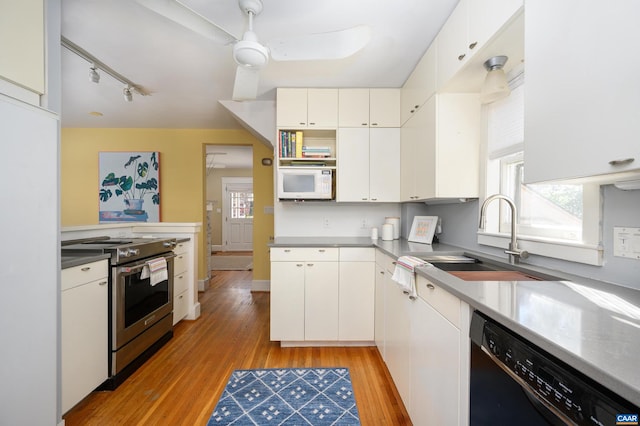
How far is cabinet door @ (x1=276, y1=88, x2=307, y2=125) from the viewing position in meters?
2.71

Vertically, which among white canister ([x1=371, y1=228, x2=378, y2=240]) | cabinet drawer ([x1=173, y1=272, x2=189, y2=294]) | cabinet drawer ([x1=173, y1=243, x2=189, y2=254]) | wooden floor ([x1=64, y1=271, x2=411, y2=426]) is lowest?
wooden floor ([x1=64, y1=271, x2=411, y2=426])

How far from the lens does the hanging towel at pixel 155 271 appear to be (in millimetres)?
2201

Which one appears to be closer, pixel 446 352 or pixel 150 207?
pixel 446 352

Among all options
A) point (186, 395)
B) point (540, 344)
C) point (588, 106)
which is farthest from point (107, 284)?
point (588, 106)

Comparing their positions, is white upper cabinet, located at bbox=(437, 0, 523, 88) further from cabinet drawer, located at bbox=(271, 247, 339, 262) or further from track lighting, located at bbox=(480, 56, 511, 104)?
cabinet drawer, located at bbox=(271, 247, 339, 262)

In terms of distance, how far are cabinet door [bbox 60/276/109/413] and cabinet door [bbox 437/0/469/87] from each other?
267 centimetres

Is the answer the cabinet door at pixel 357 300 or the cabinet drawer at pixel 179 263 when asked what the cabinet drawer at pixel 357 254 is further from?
the cabinet drawer at pixel 179 263

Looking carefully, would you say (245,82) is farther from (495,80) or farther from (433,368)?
(433,368)

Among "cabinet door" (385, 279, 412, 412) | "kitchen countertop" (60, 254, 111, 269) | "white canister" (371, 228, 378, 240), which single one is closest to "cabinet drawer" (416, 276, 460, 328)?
"cabinet door" (385, 279, 412, 412)

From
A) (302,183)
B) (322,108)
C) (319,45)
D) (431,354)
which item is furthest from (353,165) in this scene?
(431,354)

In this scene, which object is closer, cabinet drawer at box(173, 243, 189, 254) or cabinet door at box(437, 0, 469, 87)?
cabinet door at box(437, 0, 469, 87)

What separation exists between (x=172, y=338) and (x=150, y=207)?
7.74 feet

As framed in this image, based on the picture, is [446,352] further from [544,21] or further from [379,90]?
[379,90]

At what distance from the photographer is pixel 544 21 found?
967mm
